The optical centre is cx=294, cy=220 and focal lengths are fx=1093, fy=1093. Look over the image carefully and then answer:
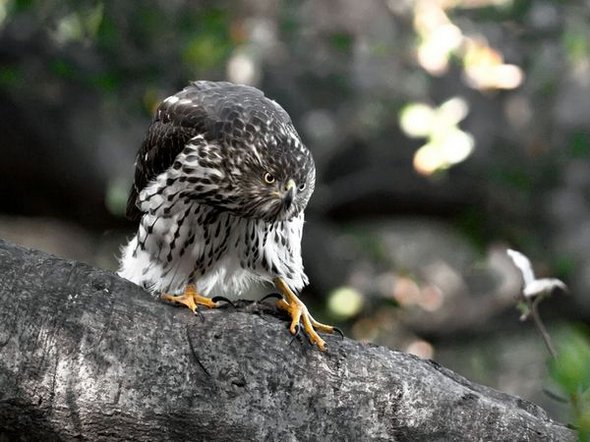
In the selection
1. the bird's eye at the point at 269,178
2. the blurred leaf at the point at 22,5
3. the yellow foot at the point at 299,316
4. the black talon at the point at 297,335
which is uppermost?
the blurred leaf at the point at 22,5

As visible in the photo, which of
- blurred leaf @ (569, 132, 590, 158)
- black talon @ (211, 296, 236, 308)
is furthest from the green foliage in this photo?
blurred leaf @ (569, 132, 590, 158)

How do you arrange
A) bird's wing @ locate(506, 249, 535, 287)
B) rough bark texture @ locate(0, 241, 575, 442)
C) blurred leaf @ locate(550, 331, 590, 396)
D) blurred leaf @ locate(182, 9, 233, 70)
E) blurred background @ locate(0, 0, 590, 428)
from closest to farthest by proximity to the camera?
blurred leaf @ locate(550, 331, 590, 396) → rough bark texture @ locate(0, 241, 575, 442) → bird's wing @ locate(506, 249, 535, 287) → blurred leaf @ locate(182, 9, 233, 70) → blurred background @ locate(0, 0, 590, 428)

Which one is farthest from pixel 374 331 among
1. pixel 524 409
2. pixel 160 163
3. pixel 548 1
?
pixel 524 409

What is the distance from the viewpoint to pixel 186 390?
3.23 m

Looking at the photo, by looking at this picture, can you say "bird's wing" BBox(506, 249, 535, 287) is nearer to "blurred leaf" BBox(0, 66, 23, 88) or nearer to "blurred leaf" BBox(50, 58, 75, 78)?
"blurred leaf" BBox(50, 58, 75, 78)

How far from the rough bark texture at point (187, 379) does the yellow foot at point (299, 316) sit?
0.04 m

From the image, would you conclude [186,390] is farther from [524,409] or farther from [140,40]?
[140,40]

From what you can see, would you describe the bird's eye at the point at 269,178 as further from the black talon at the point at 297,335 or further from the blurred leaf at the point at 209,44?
the blurred leaf at the point at 209,44

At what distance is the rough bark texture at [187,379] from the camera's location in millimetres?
3168

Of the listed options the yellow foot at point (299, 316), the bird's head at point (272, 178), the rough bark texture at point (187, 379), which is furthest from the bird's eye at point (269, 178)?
the rough bark texture at point (187, 379)

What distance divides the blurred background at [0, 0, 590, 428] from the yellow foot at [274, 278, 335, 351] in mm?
2702

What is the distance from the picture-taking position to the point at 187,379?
3.24m

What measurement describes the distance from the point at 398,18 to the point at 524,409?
19.7ft

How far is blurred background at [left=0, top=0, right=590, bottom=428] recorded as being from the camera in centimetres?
707
